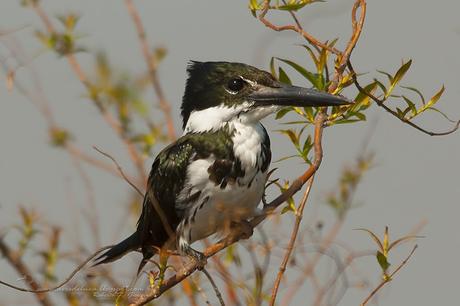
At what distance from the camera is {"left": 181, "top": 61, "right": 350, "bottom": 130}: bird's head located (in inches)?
146

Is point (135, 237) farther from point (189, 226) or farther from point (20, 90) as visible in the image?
point (20, 90)

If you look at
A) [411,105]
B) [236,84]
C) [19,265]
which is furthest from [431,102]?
[19,265]

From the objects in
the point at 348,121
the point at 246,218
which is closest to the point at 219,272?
the point at 348,121

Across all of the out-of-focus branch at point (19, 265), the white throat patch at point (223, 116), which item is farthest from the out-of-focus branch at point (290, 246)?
the out-of-focus branch at point (19, 265)

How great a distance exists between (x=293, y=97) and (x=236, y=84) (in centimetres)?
41

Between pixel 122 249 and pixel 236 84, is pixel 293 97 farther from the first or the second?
→ pixel 122 249

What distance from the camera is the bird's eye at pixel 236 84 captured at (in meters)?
3.80

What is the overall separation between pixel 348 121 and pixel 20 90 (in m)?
1.58

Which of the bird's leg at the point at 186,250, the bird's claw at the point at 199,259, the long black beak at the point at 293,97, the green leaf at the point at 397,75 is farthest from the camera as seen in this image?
the bird's leg at the point at 186,250

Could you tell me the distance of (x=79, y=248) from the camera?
3.64m

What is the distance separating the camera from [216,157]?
3.83 meters

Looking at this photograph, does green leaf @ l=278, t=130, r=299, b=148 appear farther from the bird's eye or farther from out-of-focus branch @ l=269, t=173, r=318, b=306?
the bird's eye

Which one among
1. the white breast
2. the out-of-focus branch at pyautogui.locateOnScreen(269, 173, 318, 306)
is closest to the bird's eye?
the white breast

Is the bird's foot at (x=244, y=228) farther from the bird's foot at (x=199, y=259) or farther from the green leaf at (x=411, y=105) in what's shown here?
the green leaf at (x=411, y=105)
